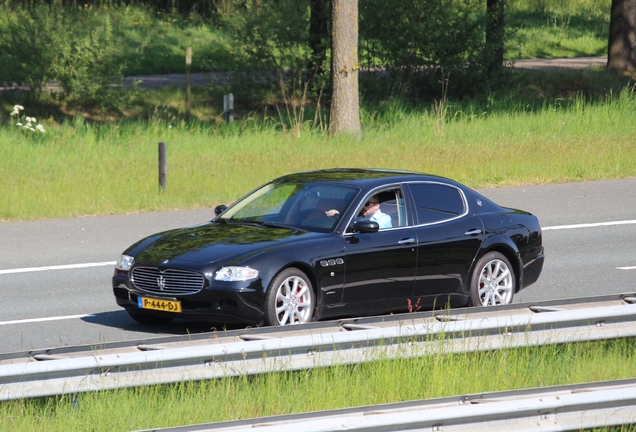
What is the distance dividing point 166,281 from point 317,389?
2.65m

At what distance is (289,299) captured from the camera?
29.5 ft

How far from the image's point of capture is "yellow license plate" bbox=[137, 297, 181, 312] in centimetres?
895

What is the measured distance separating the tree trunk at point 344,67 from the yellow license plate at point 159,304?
13.3 m

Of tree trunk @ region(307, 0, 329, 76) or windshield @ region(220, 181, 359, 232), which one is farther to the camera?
tree trunk @ region(307, 0, 329, 76)

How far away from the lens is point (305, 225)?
974 centimetres

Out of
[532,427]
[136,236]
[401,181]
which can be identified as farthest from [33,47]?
[532,427]

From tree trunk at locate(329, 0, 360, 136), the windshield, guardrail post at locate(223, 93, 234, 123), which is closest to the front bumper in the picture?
the windshield

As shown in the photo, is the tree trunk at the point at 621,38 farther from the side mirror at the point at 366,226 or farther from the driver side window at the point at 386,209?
the side mirror at the point at 366,226

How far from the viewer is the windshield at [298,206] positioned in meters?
9.75

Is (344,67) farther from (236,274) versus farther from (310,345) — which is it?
(310,345)

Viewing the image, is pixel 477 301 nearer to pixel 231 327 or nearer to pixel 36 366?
pixel 231 327

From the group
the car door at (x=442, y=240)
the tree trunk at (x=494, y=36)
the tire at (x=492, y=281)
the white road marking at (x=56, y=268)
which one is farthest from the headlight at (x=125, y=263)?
the tree trunk at (x=494, y=36)

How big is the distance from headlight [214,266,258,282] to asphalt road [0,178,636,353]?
2.68 feet

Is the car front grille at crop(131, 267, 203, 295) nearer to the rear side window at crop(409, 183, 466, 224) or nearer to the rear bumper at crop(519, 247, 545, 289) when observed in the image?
the rear side window at crop(409, 183, 466, 224)
